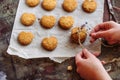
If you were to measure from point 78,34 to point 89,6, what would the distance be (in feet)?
0.53

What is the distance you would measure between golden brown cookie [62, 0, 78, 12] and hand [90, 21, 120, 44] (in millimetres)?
161

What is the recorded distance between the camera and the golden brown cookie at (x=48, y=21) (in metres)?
1.29

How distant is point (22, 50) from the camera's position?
49.0 inches

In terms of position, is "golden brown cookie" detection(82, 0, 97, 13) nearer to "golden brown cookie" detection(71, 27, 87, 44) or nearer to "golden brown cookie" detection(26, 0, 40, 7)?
"golden brown cookie" detection(71, 27, 87, 44)

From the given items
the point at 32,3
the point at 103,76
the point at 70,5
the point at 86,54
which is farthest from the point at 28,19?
the point at 103,76

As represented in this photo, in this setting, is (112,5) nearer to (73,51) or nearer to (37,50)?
(73,51)

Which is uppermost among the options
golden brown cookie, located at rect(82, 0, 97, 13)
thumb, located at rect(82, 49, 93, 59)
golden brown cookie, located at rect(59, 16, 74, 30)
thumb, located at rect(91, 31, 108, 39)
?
golden brown cookie, located at rect(82, 0, 97, 13)

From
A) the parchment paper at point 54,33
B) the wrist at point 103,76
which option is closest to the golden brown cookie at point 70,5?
the parchment paper at point 54,33

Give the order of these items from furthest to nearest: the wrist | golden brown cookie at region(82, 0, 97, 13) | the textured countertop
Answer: golden brown cookie at region(82, 0, 97, 13) → the textured countertop → the wrist

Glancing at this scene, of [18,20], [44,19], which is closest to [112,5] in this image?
[44,19]

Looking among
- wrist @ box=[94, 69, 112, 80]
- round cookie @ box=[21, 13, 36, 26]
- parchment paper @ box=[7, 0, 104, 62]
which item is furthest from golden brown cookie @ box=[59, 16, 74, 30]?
wrist @ box=[94, 69, 112, 80]

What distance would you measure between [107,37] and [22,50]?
378 mm

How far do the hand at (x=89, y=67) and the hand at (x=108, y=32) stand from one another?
0.30 feet

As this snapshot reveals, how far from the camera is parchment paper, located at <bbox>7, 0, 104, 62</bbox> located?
4.06 feet
